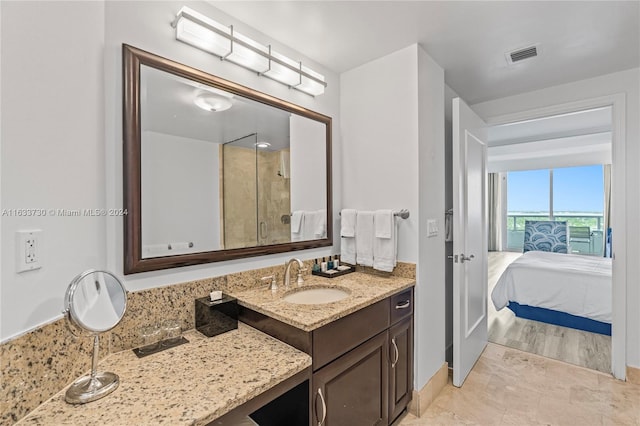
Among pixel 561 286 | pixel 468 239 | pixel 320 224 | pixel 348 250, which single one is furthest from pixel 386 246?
pixel 561 286

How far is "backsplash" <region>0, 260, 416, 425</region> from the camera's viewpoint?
75 centimetres

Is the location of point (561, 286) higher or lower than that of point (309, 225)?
lower

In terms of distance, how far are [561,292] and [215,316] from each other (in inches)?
135

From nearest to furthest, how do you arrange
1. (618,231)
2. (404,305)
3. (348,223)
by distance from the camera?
1. (404,305)
2. (348,223)
3. (618,231)

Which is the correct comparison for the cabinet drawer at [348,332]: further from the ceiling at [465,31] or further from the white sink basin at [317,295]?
the ceiling at [465,31]

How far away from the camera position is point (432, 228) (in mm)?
1990

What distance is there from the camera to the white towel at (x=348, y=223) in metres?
2.05

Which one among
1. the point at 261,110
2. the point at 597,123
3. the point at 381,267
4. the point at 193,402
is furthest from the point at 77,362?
the point at 597,123

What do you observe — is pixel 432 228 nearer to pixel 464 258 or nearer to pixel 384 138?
pixel 464 258

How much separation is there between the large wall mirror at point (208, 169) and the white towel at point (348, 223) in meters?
0.19

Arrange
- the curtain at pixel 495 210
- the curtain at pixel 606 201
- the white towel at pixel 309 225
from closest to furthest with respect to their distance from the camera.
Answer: the white towel at pixel 309 225 → the curtain at pixel 606 201 → the curtain at pixel 495 210

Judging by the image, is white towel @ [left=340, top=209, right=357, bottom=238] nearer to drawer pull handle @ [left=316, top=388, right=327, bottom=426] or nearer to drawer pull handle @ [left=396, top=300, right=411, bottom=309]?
drawer pull handle @ [left=396, top=300, right=411, bottom=309]

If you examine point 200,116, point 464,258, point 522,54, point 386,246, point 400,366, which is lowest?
point 400,366

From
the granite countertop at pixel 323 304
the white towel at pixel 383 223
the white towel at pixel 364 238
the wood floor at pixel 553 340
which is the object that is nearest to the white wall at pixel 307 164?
the white towel at pixel 364 238
